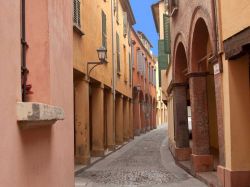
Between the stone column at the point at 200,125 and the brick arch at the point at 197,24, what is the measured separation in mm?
431

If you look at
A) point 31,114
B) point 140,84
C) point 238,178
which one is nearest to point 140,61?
point 140,84

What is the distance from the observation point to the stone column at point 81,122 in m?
16.5

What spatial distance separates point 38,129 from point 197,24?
26.9ft

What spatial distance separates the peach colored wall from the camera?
4129 millimetres

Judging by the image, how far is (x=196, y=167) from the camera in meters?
13.2

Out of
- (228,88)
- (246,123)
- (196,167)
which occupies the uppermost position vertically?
(228,88)

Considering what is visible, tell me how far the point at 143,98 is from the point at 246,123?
35577mm

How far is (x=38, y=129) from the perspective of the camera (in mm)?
5320

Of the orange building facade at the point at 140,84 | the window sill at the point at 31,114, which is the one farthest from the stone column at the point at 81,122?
the orange building facade at the point at 140,84

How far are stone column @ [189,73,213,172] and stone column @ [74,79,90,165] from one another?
4.09m

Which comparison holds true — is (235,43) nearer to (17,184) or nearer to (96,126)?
(17,184)

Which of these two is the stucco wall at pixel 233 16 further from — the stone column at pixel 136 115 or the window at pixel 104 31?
the stone column at pixel 136 115

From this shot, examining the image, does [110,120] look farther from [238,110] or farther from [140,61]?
[140,61]

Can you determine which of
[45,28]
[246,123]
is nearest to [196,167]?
[246,123]
